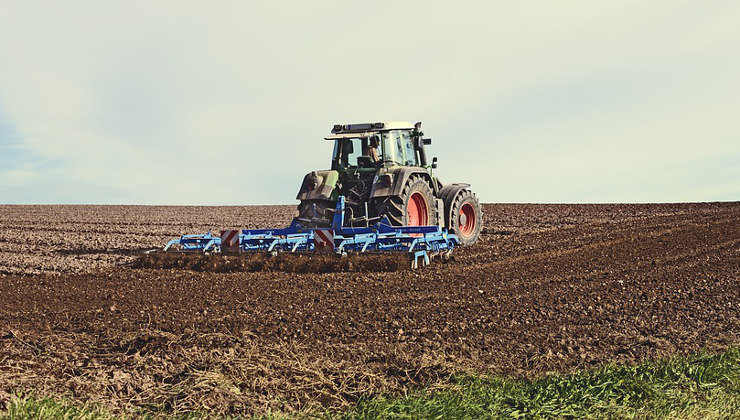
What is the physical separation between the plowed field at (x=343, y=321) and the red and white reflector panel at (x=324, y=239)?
2.47 ft

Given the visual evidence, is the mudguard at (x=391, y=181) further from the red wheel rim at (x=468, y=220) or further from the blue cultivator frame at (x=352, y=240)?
the red wheel rim at (x=468, y=220)

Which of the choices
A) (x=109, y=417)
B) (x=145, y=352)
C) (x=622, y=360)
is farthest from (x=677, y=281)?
(x=109, y=417)

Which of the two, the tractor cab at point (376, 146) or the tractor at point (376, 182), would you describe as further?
the tractor cab at point (376, 146)

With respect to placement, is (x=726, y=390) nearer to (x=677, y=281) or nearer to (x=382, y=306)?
(x=382, y=306)

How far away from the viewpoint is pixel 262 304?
734cm

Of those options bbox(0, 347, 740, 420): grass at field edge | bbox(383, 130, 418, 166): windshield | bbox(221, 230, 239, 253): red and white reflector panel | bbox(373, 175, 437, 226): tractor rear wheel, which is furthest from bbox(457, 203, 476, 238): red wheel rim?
bbox(0, 347, 740, 420): grass at field edge

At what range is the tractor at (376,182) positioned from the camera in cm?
1127

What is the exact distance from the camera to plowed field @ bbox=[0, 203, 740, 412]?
4.62m

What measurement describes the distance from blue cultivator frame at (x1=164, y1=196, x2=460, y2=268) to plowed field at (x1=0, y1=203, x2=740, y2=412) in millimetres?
421

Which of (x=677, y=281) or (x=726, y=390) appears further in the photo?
(x=677, y=281)

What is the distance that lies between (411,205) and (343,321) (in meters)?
5.59

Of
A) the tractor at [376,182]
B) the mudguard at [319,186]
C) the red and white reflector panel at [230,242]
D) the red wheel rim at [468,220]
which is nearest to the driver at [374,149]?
the tractor at [376,182]

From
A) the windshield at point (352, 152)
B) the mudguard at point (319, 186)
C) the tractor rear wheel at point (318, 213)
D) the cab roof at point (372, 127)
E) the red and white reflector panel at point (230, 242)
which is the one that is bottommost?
the red and white reflector panel at point (230, 242)

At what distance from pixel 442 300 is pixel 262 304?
1.90 meters
